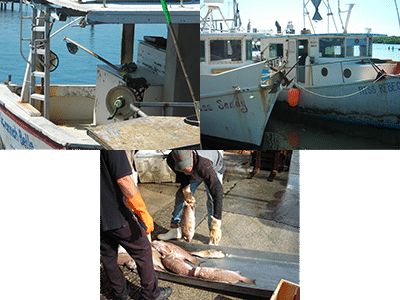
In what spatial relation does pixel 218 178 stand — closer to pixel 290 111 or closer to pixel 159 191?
pixel 159 191

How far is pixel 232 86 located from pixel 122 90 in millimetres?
1916

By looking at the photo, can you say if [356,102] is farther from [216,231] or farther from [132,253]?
[132,253]

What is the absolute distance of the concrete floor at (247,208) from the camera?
182 inches

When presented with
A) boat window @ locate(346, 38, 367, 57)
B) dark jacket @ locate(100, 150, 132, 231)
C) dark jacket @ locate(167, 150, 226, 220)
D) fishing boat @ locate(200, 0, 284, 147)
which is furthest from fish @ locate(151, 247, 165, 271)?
boat window @ locate(346, 38, 367, 57)

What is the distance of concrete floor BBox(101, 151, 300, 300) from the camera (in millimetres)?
4633

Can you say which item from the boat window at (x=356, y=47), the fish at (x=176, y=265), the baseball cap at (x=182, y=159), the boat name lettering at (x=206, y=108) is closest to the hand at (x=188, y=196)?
the baseball cap at (x=182, y=159)

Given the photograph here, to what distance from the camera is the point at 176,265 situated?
4.68m

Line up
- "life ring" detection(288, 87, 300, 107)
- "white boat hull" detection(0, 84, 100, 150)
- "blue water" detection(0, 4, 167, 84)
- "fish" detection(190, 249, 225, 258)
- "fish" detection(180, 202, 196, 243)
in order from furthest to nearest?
"blue water" detection(0, 4, 167, 84) < "life ring" detection(288, 87, 300, 107) < "white boat hull" detection(0, 84, 100, 150) < "fish" detection(180, 202, 196, 243) < "fish" detection(190, 249, 225, 258)

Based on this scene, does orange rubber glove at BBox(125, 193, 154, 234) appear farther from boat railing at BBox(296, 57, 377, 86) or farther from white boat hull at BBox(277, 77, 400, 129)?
boat railing at BBox(296, 57, 377, 86)

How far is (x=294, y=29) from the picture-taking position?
658cm

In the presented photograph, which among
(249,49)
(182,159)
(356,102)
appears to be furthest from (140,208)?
(356,102)

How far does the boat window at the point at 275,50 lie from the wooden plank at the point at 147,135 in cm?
238

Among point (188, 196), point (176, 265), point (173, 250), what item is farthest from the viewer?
point (188, 196)

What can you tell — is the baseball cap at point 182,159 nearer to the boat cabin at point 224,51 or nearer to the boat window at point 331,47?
the boat cabin at point 224,51
